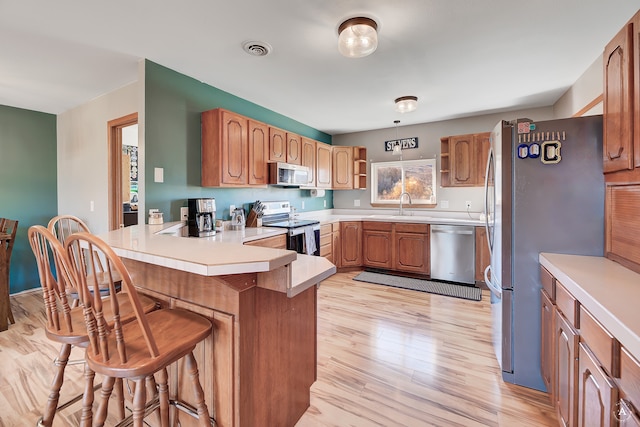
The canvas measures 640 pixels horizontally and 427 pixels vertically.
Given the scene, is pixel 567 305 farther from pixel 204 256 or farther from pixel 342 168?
pixel 342 168

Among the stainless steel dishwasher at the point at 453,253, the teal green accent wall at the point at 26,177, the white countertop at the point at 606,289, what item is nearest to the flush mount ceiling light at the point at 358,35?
the white countertop at the point at 606,289

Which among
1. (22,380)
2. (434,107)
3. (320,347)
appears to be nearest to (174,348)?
(320,347)

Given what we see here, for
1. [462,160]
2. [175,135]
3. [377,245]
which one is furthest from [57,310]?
[462,160]

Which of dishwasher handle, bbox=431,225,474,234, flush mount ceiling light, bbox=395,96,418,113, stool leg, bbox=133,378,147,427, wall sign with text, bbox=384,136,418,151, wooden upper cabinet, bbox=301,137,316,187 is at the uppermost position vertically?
flush mount ceiling light, bbox=395,96,418,113

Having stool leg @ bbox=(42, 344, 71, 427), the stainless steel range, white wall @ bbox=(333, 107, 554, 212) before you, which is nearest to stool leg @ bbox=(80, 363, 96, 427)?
stool leg @ bbox=(42, 344, 71, 427)

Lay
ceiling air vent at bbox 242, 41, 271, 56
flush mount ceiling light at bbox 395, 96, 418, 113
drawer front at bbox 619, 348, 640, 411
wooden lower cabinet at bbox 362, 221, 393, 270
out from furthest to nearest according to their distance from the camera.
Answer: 1. wooden lower cabinet at bbox 362, 221, 393, 270
2. flush mount ceiling light at bbox 395, 96, 418, 113
3. ceiling air vent at bbox 242, 41, 271, 56
4. drawer front at bbox 619, 348, 640, 411

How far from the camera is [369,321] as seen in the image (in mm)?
2752

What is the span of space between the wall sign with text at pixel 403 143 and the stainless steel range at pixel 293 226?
209 centimetres

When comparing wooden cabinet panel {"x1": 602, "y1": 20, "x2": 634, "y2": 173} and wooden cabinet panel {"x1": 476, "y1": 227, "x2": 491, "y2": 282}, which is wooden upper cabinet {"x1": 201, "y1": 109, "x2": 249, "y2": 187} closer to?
wooden cabinet panel {"x1": 602, "y1": 20, "x2": 634, "y2": 173}

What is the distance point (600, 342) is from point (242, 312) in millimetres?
1311

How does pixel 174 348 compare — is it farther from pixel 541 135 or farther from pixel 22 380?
pixel 541 135

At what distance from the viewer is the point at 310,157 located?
4.22 m

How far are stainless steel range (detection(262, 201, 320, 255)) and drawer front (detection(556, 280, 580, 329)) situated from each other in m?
2.42

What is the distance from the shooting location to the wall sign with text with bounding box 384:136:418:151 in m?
4.67
